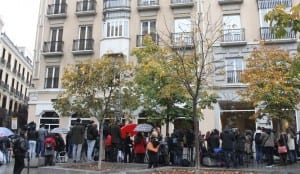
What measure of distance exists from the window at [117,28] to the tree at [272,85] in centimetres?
1058

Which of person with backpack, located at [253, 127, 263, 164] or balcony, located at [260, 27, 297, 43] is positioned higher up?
balcony, located at [260, 27, 297, 43]

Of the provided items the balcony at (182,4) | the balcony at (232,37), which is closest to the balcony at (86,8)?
the balcony at (182,4)

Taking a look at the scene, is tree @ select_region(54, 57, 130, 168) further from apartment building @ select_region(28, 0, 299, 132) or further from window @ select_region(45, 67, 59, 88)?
window @ select_region(45, 67, 59, 88)

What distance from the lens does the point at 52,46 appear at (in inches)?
1027

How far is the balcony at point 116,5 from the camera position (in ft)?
82.9

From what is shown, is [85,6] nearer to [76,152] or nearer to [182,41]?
[182,41]

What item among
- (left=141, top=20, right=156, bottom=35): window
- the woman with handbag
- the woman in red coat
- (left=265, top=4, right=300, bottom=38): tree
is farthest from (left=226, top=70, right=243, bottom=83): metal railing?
(left=265, top=4, right=300, bottom=38): tree

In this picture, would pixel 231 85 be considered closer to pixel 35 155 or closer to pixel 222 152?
pixel 222 152

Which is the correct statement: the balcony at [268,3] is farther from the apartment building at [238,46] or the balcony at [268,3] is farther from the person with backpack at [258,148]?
the person with backpack at [258,148]

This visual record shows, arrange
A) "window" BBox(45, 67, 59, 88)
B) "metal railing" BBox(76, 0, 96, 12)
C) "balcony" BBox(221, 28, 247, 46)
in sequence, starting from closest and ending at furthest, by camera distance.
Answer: "balcony" BBox(221, 28, 247, 46), "window" BBox(45, 67, 59, 88), "metal railing" BBox(76, 0, 96, 12)

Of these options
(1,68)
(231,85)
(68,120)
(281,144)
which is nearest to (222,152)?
(281,144)

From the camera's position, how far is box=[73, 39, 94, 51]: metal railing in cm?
2532

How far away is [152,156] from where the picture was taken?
Result: 38.8 ft

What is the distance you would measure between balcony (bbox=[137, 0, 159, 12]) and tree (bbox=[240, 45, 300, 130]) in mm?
9832
